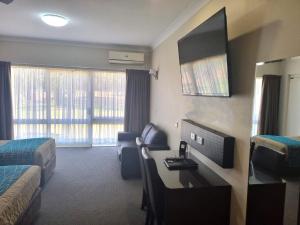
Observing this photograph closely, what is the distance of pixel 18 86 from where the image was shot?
538cm

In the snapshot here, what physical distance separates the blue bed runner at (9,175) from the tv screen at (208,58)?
215cm

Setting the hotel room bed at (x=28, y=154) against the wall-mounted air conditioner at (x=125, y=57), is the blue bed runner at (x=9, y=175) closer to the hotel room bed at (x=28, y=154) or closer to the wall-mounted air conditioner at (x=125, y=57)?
the hotel room bed at (x=28, y=154)

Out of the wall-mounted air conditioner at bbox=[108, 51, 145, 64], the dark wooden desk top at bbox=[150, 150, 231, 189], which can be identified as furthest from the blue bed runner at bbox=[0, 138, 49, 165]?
the wall-mounted air conditioner at bbox=[108, 51, 145, 64]

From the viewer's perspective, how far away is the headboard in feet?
6.20

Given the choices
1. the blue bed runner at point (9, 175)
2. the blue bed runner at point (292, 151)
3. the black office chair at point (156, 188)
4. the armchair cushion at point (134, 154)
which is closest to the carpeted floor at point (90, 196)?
the armchair cushion at point (134, 154)

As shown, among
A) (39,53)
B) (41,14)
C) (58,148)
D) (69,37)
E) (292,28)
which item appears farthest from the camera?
(58,148)

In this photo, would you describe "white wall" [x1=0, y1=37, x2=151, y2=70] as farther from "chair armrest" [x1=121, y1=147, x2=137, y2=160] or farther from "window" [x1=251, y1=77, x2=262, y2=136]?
"window" [x1=251, y1=77, x2=262, y2=136]

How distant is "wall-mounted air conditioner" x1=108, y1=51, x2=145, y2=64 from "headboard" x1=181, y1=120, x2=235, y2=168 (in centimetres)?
316

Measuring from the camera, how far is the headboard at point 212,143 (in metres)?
1.89

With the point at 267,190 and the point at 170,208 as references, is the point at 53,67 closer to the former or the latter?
the point at 170,208

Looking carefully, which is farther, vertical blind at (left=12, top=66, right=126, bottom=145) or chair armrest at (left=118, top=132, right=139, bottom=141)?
vertical blind at (left=12, top=66, right=126, bottom=145)

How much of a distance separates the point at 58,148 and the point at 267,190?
526 cm

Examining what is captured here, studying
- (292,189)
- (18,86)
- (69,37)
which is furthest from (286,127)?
(18,86)

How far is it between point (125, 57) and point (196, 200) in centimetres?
426
